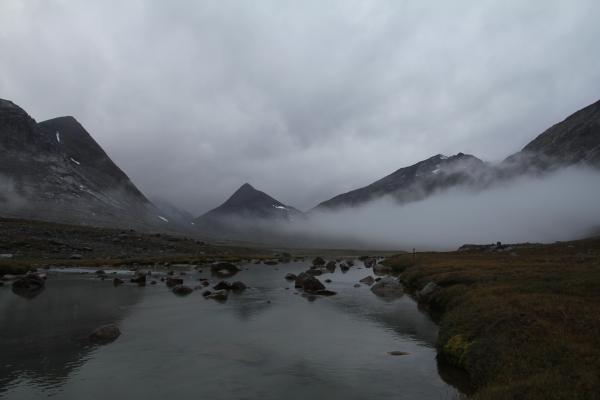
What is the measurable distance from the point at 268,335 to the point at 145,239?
147m

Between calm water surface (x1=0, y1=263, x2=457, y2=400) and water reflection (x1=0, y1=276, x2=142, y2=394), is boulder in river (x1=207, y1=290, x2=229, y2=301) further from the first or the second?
water reflection (x1=0, y1=276, x2=142, y2=394)

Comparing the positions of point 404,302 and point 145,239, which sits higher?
point 145,239

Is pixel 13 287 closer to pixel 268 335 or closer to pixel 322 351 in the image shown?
pixel 268 335

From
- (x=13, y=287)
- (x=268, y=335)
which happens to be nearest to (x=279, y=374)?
(x=268, y=335)

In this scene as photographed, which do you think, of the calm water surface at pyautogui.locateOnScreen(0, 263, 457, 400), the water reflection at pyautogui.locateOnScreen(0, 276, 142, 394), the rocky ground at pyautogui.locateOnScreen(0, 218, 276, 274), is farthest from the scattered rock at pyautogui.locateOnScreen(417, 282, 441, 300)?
the rocky ground at pyautogui.locateOnScreen(0, 218, 276, 274)

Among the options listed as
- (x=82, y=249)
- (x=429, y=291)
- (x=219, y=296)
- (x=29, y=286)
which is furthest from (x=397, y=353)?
(x=82, y=249)

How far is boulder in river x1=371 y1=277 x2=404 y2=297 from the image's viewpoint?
200 ft

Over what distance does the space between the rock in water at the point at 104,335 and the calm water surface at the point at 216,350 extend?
0.87m

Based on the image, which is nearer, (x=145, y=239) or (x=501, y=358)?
(x=501, y=358)

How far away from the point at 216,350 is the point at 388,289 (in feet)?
119

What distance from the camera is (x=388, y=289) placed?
6272 cm

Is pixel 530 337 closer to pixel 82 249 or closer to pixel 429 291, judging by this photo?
pixel 429 291

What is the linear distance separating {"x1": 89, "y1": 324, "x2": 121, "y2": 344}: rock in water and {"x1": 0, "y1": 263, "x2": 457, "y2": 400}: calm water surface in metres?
0.87

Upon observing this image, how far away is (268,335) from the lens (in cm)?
3597
